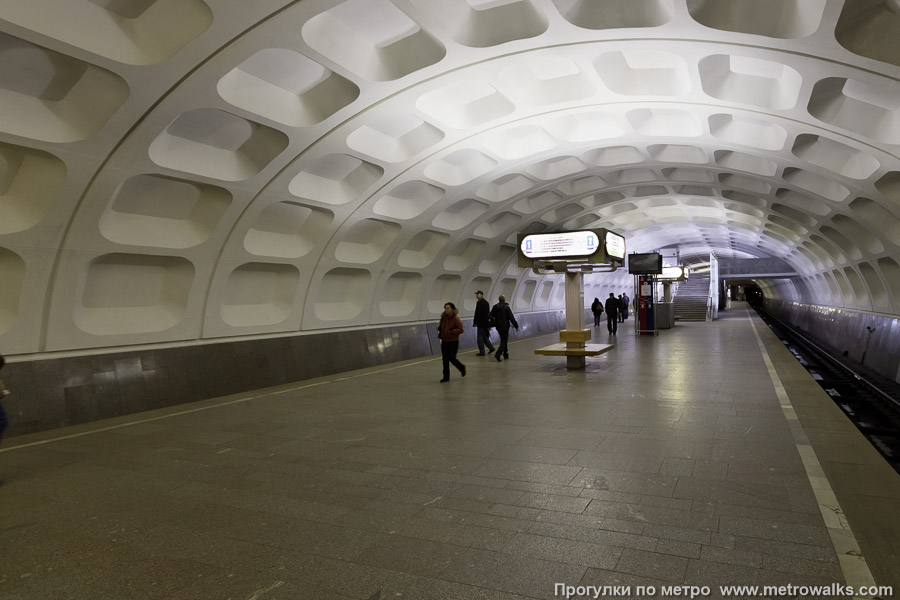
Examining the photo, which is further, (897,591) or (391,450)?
(391,450)

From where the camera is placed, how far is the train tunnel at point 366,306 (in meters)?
3.83

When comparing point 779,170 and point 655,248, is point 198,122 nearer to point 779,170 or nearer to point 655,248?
point 779,170

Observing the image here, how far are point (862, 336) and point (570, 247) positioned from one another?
49.0 ft

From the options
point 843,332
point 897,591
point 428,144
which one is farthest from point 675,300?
point 897,591

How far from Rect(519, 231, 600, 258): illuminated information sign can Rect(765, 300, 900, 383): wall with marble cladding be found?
10698mm

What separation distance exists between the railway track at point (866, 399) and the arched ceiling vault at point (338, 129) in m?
2.69

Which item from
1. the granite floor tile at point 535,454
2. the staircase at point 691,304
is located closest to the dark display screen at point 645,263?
the granite floor tile at point 535,454

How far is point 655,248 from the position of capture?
1725 inches

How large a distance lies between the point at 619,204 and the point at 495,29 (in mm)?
17072

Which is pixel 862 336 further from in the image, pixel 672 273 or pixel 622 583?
pixel 622 583

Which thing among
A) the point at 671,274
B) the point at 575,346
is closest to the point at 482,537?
the point at 575,346

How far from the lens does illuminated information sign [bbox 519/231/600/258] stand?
41.3 ft

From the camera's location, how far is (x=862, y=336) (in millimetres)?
20812

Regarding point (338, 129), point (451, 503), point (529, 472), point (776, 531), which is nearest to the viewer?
point (776, 531)
